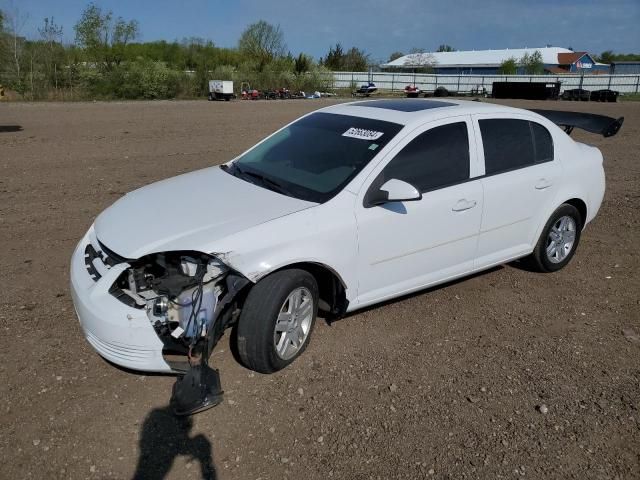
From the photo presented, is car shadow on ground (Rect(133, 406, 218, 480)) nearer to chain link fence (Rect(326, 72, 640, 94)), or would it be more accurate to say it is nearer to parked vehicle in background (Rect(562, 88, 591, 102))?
parked vehicle in background (Rect(562, 88, 591, 102))

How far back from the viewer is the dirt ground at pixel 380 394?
9.75 feet

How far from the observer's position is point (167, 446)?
304 cm

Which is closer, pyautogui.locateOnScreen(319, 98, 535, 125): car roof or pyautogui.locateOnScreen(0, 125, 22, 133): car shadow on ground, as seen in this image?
pyautogui.locateOnScreen(319, 98, 535, 125): car roof

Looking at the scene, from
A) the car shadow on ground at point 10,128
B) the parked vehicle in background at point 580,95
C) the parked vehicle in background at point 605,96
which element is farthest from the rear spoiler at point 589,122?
the parked vehicle in background at point 580,95

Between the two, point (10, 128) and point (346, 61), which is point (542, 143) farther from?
point (346, 61)

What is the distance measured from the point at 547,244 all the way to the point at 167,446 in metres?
3.98

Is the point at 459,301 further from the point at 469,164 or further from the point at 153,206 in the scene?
the point at 153,206

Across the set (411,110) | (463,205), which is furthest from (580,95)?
(463,205)

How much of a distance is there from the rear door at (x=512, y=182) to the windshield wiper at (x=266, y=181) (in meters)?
1.69

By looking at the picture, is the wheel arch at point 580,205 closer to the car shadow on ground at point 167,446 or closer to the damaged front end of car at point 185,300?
the damaged front end of car at point 185,300

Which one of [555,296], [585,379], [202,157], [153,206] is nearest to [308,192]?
[153,206]

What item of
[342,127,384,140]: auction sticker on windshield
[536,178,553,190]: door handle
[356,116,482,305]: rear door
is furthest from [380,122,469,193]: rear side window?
[536,178,553,190]: door handle

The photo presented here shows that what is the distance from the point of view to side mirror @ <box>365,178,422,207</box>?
12.3 feet

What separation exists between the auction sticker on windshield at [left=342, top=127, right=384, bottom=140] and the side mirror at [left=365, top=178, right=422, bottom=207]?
487mm
